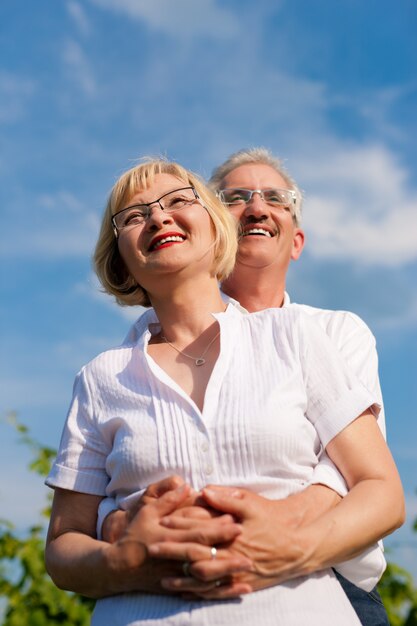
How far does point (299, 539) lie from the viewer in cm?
239

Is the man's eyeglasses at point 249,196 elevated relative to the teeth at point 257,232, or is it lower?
elevated

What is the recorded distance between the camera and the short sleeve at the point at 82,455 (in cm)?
282

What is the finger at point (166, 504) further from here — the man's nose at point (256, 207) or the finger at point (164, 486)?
the man's nose at point (256, 207)

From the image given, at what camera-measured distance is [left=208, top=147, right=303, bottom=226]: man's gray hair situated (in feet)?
15.9

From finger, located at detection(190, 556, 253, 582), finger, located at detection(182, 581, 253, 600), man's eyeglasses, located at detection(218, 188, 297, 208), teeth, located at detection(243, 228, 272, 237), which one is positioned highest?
man's eyeglasses, located at detection(218, 188, 297, 208)

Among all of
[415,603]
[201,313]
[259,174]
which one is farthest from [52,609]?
[201,313]

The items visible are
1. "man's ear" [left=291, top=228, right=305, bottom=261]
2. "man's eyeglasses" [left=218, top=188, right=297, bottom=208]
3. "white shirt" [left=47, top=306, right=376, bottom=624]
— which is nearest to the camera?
"white shirt" [left=47, top=306, right=376, bottom=624]

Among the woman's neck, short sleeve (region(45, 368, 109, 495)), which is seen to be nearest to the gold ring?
short sleeve (region(45, 368, 109, 495))

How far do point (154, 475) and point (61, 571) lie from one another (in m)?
0.45

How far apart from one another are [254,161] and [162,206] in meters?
1.88

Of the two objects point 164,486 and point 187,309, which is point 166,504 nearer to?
point 164,486

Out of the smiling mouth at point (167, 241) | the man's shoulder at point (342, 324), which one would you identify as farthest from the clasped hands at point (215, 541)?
the man's shoulder at point (342, 324)

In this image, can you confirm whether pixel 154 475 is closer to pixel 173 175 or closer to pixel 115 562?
pixel 115 562

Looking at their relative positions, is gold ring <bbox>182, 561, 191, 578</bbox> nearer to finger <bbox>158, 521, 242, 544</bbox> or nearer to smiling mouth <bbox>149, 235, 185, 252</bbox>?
finger <bbox>158, 521, 242, 544</bbox>
